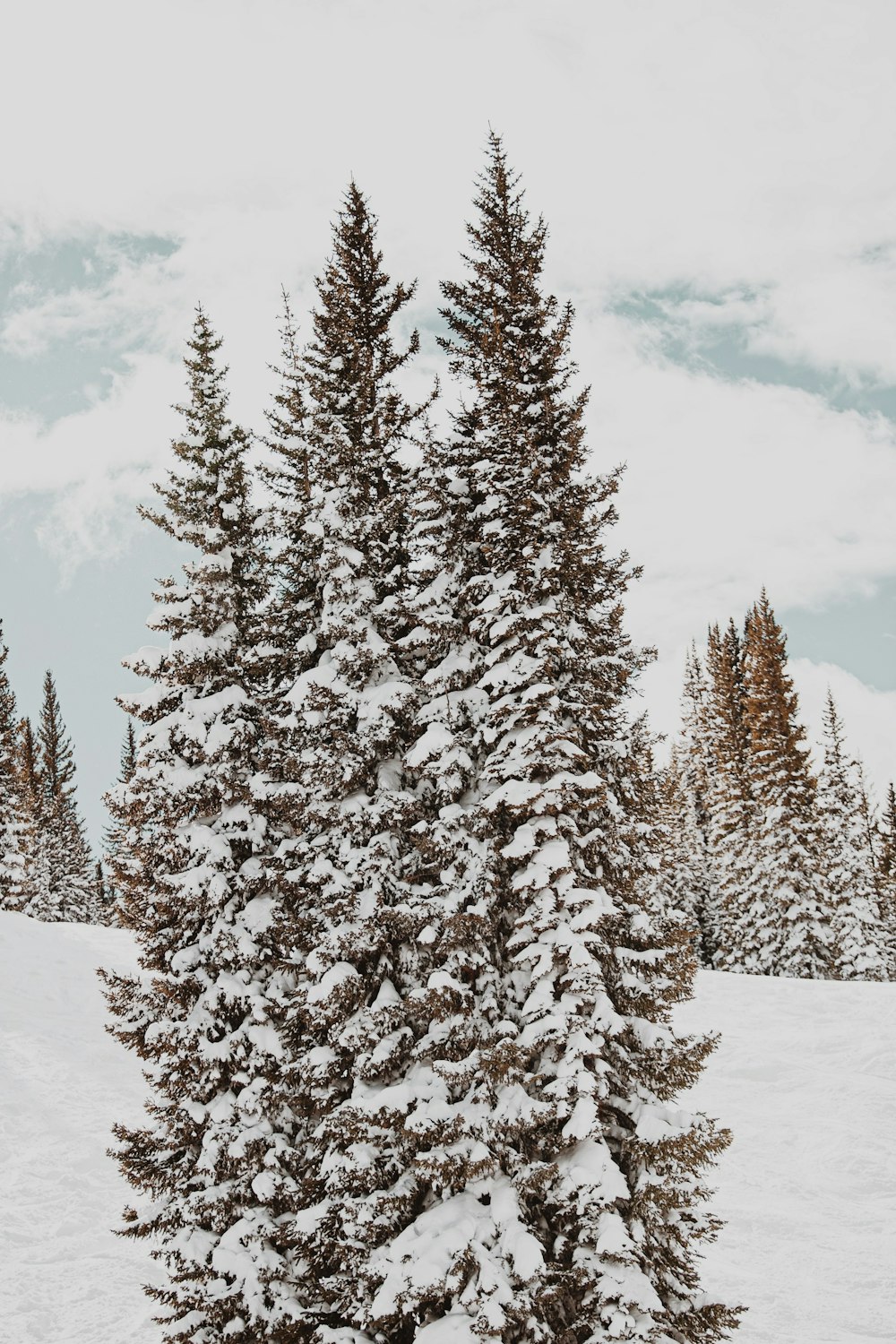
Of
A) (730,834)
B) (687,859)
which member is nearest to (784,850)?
(730,834)

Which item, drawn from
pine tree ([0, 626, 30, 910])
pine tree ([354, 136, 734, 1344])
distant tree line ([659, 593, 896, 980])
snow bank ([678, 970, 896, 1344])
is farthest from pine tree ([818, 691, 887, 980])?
pine tree ([0, 626, 30, 910])

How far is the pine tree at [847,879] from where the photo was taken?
38125 mm

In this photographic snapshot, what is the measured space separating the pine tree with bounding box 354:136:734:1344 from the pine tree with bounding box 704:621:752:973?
2939cm

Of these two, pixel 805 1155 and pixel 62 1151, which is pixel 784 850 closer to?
pixel 805 1155

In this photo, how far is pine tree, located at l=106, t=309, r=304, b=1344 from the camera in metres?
12.5

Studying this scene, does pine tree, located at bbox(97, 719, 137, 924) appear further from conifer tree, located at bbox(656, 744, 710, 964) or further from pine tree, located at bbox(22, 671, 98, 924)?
conifer tree, located at bbox(656, 744, 710, 964)

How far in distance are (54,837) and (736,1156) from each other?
159ft

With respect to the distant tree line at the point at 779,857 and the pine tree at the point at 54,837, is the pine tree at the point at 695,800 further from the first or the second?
the pine tree at the point at 54,837

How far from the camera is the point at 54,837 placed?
58812 mm

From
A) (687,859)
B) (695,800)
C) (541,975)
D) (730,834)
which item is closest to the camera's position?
(541,975)

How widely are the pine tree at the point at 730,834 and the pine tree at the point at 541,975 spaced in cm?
2939

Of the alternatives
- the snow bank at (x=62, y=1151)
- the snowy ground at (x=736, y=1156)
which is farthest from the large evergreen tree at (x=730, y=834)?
the snow bank at (x=62, y=1151)

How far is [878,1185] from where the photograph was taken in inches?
827

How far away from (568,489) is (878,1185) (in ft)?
58.6
